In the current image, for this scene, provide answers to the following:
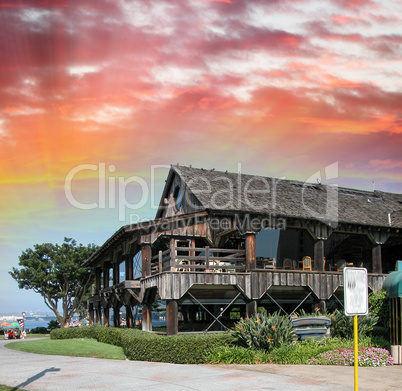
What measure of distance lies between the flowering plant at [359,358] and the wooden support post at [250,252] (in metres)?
8.50

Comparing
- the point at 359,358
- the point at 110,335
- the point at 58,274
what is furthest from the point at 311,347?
the point at 58,274

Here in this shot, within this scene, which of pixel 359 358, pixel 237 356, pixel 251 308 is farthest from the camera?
pixel 251 308

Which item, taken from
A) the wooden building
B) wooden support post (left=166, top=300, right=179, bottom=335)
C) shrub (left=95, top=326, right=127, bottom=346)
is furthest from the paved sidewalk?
the wooden building

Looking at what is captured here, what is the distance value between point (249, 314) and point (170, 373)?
1083cm

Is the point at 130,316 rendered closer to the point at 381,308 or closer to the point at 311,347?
the point at 381,308

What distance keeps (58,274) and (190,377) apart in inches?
1678

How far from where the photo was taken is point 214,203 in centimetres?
2766

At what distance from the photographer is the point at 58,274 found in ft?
181

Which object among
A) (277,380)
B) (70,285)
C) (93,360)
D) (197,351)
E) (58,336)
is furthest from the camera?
(70,285)

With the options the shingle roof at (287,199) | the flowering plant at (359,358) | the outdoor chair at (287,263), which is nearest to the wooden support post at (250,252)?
the shingle roof at (287,199)

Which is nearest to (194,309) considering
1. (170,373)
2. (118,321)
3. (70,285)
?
(118,321)

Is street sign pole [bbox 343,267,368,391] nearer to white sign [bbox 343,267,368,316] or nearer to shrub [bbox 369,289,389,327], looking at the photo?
white sign [bbox 343,267,368,316]

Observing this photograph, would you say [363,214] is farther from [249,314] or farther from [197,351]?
[197,351]

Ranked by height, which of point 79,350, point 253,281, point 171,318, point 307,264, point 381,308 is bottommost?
point 79,350
